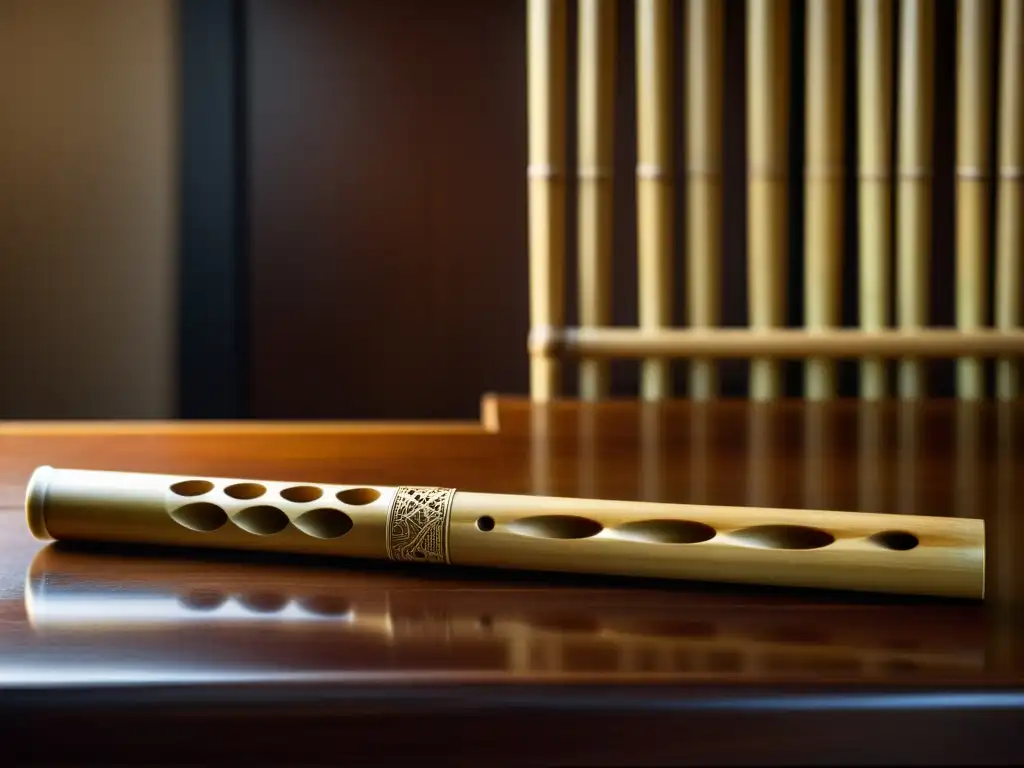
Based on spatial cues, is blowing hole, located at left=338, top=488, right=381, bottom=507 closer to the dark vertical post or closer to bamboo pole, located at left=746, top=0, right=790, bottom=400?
bamboo pole, located at left=746, top=0, right=790, bottom=400

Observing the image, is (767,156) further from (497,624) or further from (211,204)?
(497,624)

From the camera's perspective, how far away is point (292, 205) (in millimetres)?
1488

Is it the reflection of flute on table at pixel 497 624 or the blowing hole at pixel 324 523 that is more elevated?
the blowing hole at pixel 324 523

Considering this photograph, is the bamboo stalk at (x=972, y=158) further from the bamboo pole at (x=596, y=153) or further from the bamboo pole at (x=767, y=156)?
the bamboo pole at (x=596, y=153)

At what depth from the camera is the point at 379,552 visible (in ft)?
1.17

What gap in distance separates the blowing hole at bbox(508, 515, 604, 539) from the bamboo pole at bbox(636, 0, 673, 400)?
0.90 m

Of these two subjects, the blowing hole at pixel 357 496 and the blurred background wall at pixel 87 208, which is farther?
the blurred background wall at pixel 87 208

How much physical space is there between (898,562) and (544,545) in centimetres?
11

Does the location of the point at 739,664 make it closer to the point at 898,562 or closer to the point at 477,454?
the point at 898,562

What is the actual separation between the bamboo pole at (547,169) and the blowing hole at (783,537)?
0.86 meters

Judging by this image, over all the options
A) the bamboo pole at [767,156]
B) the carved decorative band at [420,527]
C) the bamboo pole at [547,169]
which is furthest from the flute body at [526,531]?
the bamboo pole at [767,156]

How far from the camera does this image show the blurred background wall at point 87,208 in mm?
1437

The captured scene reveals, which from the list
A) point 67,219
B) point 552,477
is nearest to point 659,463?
point 552,477

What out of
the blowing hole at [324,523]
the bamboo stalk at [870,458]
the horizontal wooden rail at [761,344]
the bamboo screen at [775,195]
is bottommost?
the bamboo stalk at [870,458]
